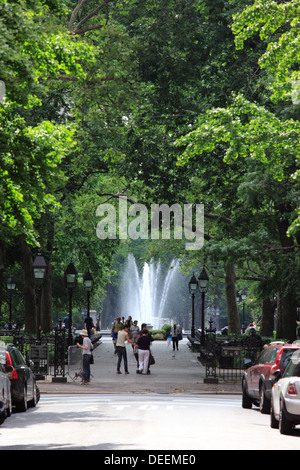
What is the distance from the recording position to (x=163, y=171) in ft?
107

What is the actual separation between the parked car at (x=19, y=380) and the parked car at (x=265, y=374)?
5063 mm

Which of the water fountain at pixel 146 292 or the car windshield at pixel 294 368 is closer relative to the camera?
the car windshield at pixel 294 368

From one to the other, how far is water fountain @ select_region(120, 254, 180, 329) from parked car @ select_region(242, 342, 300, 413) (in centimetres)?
5927

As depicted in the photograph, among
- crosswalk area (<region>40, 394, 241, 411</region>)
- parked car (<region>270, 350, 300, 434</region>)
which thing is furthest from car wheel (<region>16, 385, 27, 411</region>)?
parked car (<region>270, 350, 300, 434</region>)

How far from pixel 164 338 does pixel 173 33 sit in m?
41.5

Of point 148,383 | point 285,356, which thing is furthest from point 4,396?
point 148,383

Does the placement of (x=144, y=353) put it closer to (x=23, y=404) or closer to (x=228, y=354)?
(x=228, y=354)

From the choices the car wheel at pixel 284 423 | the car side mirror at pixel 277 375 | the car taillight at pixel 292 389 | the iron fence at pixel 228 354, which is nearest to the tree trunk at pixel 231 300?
the iron fence at pixel 228 354

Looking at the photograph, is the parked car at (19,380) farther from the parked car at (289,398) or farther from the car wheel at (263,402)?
the parked car at (289,398)

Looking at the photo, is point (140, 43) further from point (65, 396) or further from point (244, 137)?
point (65, 396)

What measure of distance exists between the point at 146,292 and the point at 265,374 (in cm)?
7278

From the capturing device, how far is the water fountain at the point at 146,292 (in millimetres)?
85625

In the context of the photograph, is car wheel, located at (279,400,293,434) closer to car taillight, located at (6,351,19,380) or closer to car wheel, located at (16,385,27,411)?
car taillight, located at (6,351,19,380)

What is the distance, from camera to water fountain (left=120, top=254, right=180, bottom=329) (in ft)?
281
